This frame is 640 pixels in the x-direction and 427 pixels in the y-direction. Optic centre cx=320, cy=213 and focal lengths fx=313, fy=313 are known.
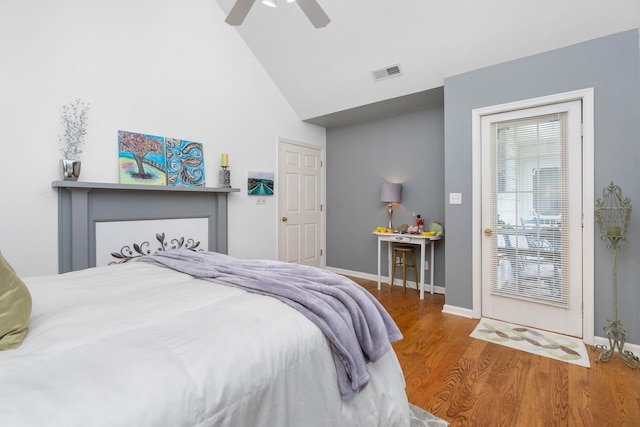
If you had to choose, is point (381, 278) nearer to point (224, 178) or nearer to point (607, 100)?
point (224, 178)

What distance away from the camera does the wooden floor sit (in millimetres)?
1707

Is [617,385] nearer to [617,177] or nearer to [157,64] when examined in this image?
[617,177]

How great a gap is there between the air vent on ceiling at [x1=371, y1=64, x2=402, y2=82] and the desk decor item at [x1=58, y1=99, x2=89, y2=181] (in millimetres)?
2888

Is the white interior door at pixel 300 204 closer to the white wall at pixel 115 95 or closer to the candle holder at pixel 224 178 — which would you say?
the white wall at pixel 115 95

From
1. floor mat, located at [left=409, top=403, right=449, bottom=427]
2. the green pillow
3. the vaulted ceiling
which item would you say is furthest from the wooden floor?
the vaulted ceiling

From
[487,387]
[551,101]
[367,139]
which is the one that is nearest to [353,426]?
[487,387]

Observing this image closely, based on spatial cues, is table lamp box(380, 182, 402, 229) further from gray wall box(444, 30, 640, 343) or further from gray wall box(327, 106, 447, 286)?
gray wall box(444, 30, 640, 343)

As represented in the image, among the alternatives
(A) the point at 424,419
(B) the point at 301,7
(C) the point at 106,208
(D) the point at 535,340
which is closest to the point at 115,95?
(C) the point at 106,208

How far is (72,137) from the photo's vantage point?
2607mm

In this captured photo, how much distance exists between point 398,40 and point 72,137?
3106mm

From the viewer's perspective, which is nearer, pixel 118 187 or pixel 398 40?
pixel 118 187

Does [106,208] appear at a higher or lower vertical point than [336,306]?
higher

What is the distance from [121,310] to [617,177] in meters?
3.35

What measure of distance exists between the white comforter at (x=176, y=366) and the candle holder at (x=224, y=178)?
7.31 feet
